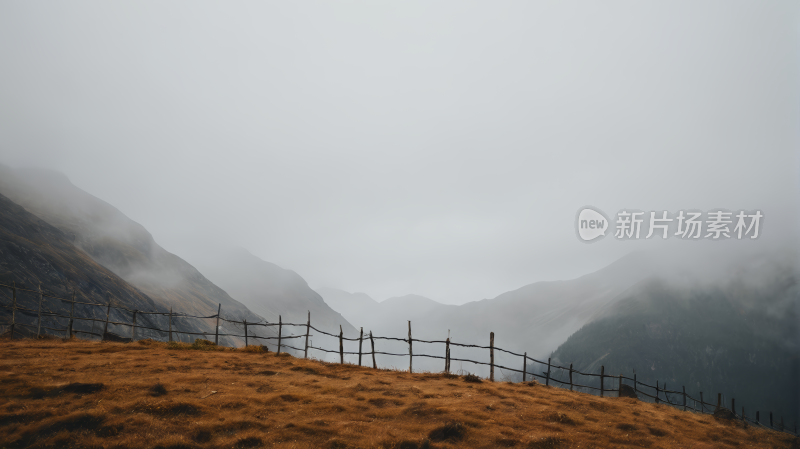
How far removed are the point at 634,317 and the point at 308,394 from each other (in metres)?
191

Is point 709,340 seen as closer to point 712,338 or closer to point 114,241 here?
point 712,338

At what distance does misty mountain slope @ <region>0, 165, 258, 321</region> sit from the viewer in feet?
317

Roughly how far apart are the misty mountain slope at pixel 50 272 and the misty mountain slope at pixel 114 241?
16.7m

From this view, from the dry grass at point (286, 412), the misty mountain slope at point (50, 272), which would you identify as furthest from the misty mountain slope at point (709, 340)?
the misty mountain slope at point (50, 272)

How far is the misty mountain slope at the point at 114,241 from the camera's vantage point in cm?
9669

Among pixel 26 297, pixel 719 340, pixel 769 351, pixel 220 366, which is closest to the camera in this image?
pixel 220 366

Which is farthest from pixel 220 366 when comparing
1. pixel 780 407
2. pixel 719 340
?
pixel 719 340

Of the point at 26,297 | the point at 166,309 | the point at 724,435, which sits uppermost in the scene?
the point at 724,435

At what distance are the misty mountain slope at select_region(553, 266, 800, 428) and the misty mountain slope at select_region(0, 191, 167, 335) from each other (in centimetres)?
15709

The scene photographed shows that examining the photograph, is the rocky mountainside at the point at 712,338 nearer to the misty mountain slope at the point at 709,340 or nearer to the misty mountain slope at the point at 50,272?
the misty mountain slope at the point at 709,340

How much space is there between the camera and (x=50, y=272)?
5703cm

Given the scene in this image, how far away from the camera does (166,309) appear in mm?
85188

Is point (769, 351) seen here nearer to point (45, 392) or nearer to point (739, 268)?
point (739, 268)

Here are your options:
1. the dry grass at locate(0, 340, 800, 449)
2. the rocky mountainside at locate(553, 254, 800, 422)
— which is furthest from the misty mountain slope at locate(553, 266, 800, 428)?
the dry grass at locate(0, 340, 800, 449)
